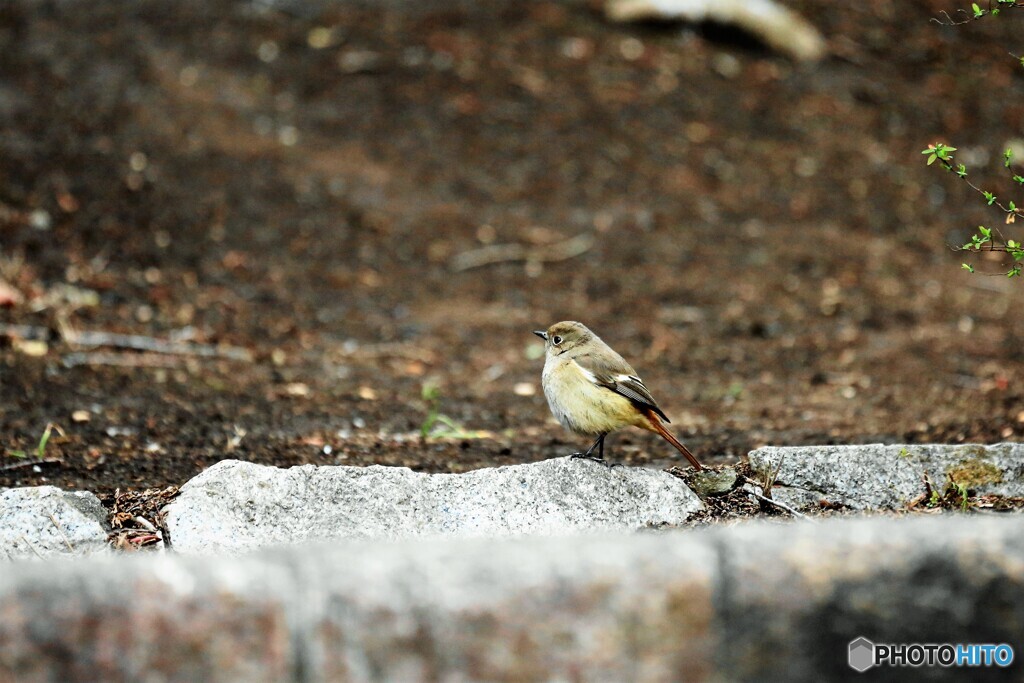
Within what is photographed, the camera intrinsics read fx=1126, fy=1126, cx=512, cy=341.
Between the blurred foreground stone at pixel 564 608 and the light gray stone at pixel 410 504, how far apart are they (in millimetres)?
1129

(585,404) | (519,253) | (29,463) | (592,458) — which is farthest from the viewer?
(519,253)

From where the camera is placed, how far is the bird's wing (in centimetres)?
409

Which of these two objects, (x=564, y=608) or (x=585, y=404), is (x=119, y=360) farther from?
(x=564, y=608)

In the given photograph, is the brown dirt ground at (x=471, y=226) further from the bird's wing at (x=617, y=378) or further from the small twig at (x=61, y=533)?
the bird's wing at (x=617, y=378)

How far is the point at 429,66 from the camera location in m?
10.2

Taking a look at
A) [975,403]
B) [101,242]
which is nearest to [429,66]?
[101,242]

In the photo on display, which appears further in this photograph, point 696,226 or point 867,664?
point 696,226

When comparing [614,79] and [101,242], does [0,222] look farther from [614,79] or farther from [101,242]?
[614,79]

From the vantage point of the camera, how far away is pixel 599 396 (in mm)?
4074

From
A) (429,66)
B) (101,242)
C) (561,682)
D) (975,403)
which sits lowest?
(561,682)

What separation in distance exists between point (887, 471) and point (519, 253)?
4901mm

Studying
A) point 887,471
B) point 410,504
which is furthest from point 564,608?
point 887,471

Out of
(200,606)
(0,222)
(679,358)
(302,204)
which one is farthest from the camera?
(302,204)

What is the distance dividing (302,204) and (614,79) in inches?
130
